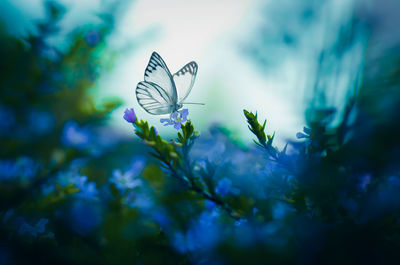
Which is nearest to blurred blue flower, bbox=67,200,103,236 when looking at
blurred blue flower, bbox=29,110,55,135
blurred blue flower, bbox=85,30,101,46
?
blurred blue flower, bbox=29,110,55,135

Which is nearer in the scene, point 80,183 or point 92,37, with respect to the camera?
point 80,183

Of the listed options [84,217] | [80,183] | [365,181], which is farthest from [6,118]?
[365,181]

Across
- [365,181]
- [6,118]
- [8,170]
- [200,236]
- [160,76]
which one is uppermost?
[160,76]

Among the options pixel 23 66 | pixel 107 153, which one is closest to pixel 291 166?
pixel 107 153

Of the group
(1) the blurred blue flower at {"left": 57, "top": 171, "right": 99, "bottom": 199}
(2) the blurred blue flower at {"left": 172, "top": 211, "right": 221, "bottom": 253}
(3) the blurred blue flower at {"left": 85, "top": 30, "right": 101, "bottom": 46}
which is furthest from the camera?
(3) the blurred blue flower at {"left": 85, "top": 30, "right": 101, "bottom": 46}

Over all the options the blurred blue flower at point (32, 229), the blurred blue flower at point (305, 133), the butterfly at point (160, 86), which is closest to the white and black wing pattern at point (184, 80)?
the butterfly at point (160, 86)

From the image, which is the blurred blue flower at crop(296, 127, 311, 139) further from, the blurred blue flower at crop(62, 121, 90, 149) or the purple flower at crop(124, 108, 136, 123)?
the blurred blue flower at crop(62, 121, 90, 149)

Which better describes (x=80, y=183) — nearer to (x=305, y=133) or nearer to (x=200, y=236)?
(x=200, y=236)

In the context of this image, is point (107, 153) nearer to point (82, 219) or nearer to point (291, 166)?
point (82, 219)
